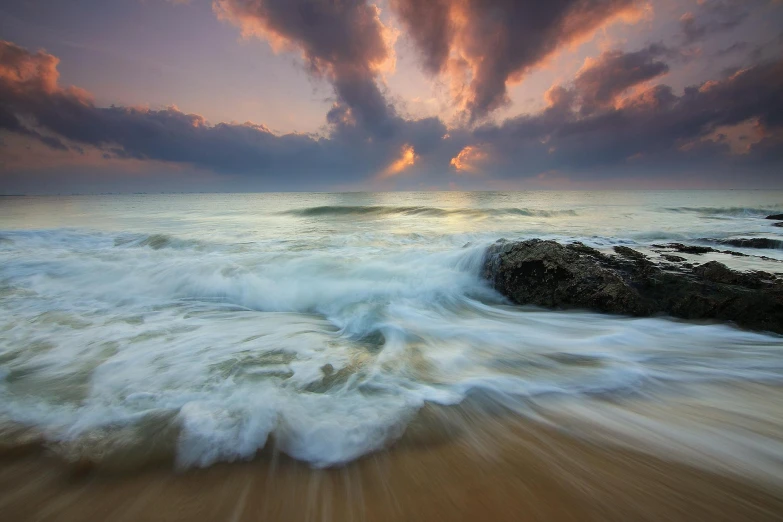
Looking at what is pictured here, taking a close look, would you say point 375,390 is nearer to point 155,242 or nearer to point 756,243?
point 756,243

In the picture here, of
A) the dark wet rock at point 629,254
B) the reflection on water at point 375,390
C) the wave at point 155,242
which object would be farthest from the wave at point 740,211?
the wave at point 155,242

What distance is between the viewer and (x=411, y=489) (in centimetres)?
172

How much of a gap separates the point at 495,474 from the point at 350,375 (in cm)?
147

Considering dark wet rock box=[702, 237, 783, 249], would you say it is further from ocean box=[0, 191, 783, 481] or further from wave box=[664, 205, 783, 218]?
wave box=[664, 205, 783, 218]

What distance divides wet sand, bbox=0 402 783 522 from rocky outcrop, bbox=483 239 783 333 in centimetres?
292

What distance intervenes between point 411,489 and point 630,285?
4416 mm

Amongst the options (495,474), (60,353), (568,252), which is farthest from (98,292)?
(568,252)

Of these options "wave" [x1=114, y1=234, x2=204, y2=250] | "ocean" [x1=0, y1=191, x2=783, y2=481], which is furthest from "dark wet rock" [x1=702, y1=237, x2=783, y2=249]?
"wave" [x1=114, y1=234, x2=204, y2=250]

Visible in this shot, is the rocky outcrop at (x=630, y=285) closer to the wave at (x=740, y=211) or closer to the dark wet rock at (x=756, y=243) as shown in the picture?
the dark wet rock at (x=756, y=243)

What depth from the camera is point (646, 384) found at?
9.29 ft

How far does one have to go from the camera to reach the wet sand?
5.24 ft

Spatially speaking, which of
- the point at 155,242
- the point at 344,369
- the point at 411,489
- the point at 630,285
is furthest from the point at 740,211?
the point at 155,242

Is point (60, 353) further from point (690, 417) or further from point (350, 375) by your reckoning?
point (690, 417)

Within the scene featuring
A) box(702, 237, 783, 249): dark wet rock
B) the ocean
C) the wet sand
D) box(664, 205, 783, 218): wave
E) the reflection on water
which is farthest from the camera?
box(664, 205, 783, 218): wave
